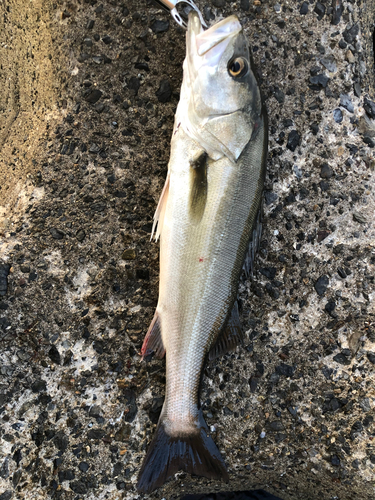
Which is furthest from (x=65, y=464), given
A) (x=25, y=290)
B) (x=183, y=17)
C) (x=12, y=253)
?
(x=183, y=17)

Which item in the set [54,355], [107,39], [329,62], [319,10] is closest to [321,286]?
[329,62]

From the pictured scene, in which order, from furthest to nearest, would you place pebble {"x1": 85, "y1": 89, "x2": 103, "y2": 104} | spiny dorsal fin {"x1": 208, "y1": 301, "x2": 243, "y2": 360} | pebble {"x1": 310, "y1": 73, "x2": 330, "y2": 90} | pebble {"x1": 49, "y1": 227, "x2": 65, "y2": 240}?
1. pebble {"x1": 310, "y1": 73, "x2": 330, "y2": 90}
2. pebble {"x1": 85, "y1": 89, "x2": 103, "y2": 104}
3. pebble {"x1": 49, "y1": 227, "x2": 65, "y2": 240}
4. spiny dorsal fin {"x1": 208, "y1": 301, "x2": 243, "y2": 360}

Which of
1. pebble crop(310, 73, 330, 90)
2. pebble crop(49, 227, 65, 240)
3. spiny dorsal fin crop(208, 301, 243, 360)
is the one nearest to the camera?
spiny dorsal fin crop(208, 301, 243, 360)

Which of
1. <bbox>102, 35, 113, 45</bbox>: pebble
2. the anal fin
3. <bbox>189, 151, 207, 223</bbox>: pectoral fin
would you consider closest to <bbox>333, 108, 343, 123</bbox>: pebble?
<bbox>189, 151, 207, 223</bbox>: pectoral fin

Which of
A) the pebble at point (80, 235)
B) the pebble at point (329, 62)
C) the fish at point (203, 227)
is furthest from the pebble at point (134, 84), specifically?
the pebble at point (329, 62)

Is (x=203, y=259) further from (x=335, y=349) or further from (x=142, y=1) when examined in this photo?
(x=142, y=1)

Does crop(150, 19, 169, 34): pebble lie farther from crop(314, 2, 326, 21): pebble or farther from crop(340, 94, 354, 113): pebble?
crop(340, 94, 354, 113): pebble

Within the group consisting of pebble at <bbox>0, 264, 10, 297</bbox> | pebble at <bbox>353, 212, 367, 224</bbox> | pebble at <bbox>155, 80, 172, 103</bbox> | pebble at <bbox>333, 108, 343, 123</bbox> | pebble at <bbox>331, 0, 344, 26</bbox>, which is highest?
pebble at <bbox>155, 80, 172, 103</bbox>

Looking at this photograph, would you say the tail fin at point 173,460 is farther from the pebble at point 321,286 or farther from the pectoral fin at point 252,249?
the pebble at point 321,286
